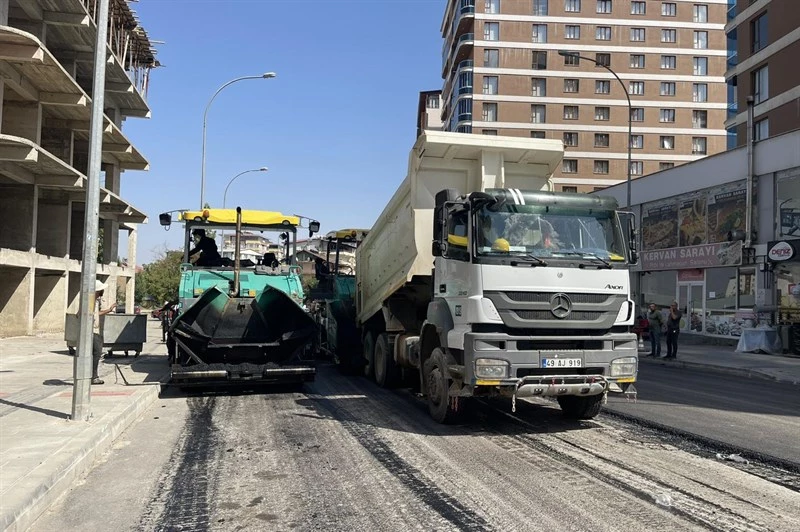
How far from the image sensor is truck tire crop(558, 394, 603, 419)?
7969mm

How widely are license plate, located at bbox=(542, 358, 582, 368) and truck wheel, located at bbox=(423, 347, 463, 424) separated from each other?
1184 mm

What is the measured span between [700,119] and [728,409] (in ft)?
189

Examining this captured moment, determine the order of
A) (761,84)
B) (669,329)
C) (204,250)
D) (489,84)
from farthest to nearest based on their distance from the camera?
(489,84) → (761,84) → (669,329) → (204,250)

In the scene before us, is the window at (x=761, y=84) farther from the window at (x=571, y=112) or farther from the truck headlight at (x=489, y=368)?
the truck headlight at (x=489, y=368)

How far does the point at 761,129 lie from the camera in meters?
33.5

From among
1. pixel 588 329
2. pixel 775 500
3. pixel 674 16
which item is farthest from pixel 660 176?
pixel 674 16

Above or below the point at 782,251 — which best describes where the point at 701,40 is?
above

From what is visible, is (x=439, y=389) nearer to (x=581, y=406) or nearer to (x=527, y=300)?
(x=527, y=300)

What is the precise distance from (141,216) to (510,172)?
3118 centimetres

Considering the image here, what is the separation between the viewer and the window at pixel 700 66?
2354 inches

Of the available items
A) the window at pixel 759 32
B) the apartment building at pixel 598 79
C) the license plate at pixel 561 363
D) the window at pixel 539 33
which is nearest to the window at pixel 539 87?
the apartment building at pixel 598 79

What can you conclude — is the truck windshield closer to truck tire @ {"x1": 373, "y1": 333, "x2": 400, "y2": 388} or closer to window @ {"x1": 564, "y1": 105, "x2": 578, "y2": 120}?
truck tire @ {"x1": 373, "y1": 333, "x2": 400, "y2": 388}

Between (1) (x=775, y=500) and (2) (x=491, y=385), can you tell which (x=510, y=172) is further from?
(1) (x=775, y=500)

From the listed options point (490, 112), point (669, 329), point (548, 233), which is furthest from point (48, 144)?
point (490, 112)
